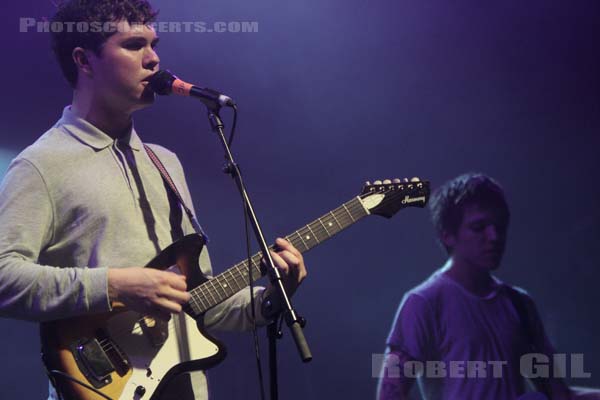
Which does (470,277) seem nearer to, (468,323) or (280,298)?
(468,323)

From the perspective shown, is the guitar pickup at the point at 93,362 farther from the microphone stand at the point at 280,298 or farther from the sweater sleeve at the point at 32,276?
the microphone stand at the point at 280,298

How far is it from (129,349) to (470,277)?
6.01 feet

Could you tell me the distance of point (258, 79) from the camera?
10.0 ft

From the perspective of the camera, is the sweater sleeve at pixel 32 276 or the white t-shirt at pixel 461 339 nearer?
the sweater sleeve at pixel 32 276

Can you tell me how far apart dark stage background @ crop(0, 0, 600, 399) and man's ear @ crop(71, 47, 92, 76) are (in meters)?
0.72

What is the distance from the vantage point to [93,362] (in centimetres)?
168

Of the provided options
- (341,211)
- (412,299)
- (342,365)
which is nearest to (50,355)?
(341,211)

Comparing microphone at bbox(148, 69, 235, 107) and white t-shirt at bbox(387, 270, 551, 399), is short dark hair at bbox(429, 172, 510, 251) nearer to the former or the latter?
white t-shirt at bbox(387, 270, 551, 399)

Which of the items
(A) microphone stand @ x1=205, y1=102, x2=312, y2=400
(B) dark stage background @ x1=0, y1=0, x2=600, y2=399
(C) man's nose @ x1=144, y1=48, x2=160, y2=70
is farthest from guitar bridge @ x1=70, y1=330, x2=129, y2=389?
(B) dark stage background @ x1=0, y1=0, x2=600, y2=399

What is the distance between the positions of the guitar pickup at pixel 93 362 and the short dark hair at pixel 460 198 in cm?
187

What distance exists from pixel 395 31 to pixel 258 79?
82cm

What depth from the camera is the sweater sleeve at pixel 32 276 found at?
5.42 feet

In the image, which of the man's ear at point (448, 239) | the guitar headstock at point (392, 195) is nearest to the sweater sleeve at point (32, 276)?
the guitar headstock at point (392, 195)

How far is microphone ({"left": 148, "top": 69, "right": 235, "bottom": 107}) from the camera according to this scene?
1.75 m
